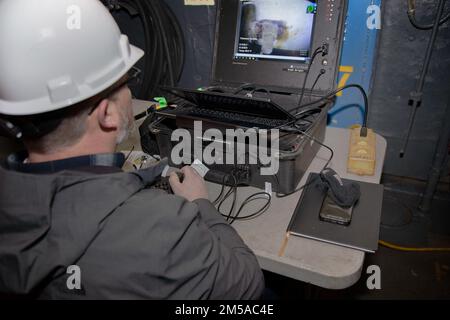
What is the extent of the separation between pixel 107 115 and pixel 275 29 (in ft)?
2.74

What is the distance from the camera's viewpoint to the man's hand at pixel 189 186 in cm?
90

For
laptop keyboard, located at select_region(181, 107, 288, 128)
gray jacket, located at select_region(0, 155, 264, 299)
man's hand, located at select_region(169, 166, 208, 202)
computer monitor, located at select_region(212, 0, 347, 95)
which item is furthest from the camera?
computer monitor, located at select_region(212, 0, 347, 95)

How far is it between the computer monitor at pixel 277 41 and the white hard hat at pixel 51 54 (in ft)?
2.42

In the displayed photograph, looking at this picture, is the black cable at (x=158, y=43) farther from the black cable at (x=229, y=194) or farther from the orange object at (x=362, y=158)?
the orange object at (x=362, y=158)

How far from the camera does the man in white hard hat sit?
0.57 m

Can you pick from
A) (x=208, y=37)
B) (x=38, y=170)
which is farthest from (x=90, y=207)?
(x=208, y=37)

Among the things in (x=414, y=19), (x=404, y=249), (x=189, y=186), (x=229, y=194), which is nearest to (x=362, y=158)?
(x=229, y=194)

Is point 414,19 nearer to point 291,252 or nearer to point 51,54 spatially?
point 291,252

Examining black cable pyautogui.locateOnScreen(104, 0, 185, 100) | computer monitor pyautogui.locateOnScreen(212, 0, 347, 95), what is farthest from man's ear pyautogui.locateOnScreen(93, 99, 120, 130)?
black cable pyautogui.locateOnScreen(104, 0, 185, 100)

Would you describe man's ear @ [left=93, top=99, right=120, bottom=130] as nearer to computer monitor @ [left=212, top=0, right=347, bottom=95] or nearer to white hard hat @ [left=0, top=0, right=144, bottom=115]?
white hard hat @ [left=0, top=0, right=144, bottom=115]

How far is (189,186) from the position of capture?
0.92 metres

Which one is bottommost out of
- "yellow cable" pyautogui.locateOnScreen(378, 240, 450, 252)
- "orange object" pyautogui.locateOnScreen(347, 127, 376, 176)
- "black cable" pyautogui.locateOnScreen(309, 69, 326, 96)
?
"yellow cable" pyautogui.locateOnScreen(378, 240, 450, 252)

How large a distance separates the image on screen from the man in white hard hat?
2.40 feet

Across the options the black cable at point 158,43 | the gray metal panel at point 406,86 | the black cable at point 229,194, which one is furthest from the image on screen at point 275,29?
the black cable at point 229,194
